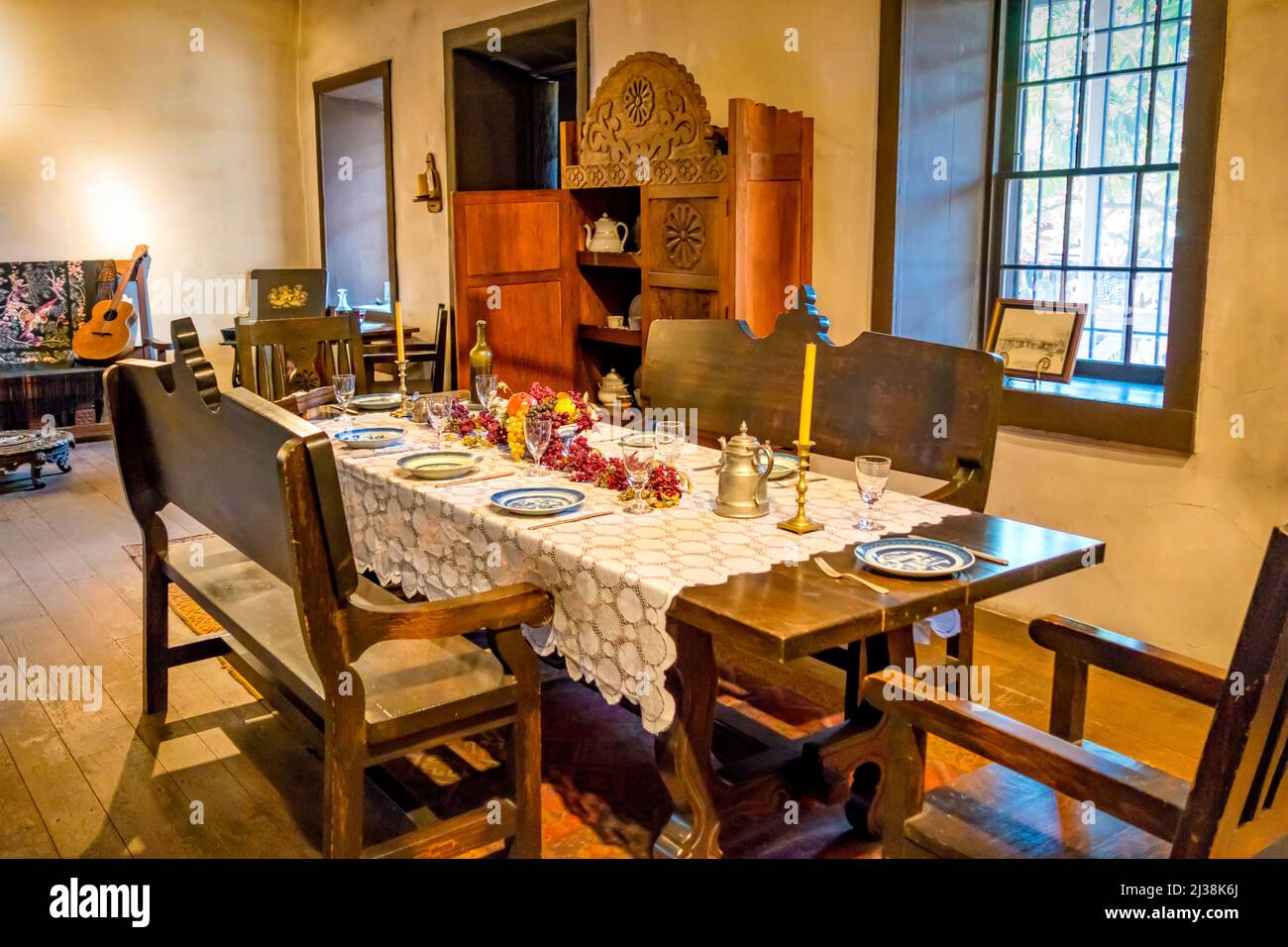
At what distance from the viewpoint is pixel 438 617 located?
2174 mm

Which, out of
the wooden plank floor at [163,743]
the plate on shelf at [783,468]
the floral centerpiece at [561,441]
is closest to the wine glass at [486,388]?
the floral centerpiece at [561,441]

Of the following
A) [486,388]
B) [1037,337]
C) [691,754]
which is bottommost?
[691,754]

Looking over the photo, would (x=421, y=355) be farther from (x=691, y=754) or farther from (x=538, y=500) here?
(x=691, y=754)

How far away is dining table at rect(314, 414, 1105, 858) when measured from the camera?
2020 millimetres

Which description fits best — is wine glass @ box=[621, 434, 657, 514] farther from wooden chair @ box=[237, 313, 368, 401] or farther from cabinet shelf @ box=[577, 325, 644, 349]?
cabinet shelf @ box=[577, 325, 644, 349]

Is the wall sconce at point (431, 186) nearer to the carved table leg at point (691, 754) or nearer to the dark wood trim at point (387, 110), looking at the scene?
the dark wood trim at point (387, 110)

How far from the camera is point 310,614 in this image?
2.10 meters

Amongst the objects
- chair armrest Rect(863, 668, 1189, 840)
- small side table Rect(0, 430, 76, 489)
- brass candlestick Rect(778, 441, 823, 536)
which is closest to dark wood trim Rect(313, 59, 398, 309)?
small side table Rect(0, 430, 76, 489)

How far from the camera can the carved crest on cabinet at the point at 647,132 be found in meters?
4.45

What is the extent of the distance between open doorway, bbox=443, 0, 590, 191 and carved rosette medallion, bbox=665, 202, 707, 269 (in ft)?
6.37

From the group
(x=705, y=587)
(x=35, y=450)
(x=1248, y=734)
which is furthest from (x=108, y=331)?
(x=1248, y=734)

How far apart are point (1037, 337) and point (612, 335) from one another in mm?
1930

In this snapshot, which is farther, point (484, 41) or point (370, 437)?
point (484, 41)
